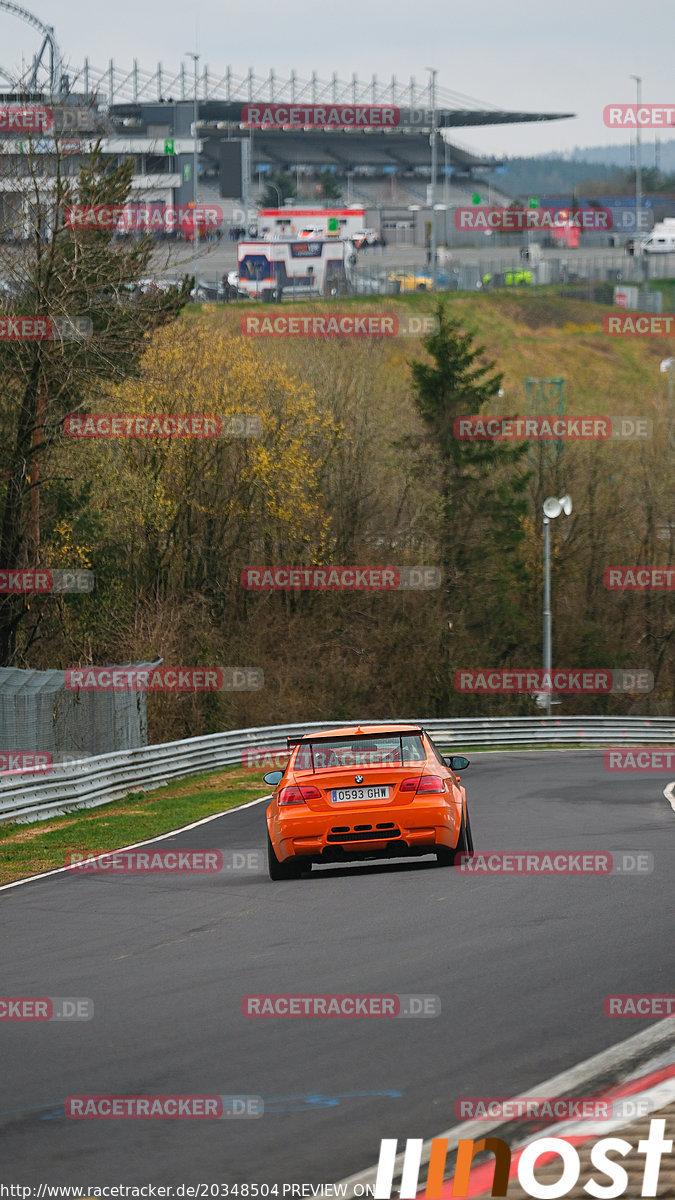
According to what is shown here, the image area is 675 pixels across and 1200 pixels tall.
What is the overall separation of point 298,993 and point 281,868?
5330 millimetres

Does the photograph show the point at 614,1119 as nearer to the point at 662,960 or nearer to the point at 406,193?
the point at 662,960

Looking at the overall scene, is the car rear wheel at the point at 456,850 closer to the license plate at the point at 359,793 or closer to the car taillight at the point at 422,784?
the car taillight at the point at 422,784

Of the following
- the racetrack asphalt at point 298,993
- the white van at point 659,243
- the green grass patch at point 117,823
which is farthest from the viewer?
the white van at point 659,243

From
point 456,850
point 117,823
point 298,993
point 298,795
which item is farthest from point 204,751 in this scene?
point 298,993

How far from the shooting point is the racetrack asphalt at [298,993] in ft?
21.8

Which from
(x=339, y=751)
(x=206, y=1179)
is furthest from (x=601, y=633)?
(x=206, y=1179)

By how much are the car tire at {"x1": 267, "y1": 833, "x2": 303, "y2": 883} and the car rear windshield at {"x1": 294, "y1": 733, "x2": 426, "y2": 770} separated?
2.74ft

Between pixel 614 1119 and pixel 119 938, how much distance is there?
604 centimetres

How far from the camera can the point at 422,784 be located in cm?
1406

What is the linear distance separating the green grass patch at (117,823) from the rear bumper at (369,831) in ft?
14.8

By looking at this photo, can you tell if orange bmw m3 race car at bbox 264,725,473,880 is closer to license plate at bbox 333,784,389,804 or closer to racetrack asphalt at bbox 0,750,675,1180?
license plate at bbox 333,784,389,804

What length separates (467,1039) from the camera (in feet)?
26.7

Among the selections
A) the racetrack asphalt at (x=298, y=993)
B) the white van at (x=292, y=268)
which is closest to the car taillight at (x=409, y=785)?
the racetrack asphalt at (x=298, y=993)

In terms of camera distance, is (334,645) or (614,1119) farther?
(334,645)
